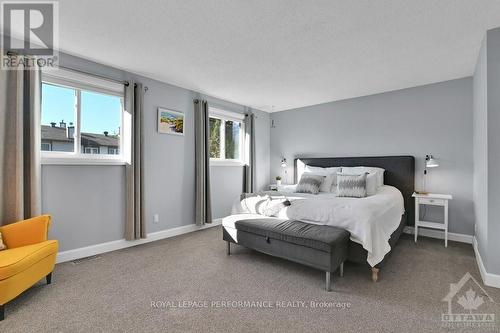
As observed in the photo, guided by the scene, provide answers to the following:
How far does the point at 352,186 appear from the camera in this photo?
348cm

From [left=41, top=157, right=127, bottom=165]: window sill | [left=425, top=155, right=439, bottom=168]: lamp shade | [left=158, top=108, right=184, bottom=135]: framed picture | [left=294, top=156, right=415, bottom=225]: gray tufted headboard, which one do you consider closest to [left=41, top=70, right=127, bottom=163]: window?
[left=41, top=157, right=127, bottom=165]: window sill

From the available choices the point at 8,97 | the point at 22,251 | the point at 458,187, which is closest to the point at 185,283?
the point at 22,251

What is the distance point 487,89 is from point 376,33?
1.22 meters

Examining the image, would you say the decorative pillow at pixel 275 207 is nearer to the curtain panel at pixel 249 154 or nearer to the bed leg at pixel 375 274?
the bed leg at pixel 375 274

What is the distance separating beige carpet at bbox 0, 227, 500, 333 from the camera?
1740mm

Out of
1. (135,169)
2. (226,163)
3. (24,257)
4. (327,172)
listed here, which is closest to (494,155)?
(327,172)

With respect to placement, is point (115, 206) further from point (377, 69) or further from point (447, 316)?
point (377, 69)

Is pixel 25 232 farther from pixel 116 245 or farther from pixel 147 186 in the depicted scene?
pixel 147 186

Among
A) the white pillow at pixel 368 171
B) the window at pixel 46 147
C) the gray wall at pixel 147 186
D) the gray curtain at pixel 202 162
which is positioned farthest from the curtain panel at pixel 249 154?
the window at pixel 46 147

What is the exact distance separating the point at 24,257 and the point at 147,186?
5.77 ft

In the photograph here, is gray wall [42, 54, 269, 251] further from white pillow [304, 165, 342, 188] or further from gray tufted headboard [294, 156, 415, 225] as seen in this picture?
gray tufted headboard [294, 156, 415, 225]

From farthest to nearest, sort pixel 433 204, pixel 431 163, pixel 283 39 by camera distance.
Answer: pixel 431 163 → pixel 433 204 → pixel 283 39

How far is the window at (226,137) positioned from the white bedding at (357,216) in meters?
1.93

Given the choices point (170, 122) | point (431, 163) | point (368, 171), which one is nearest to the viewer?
point (431, 163)
